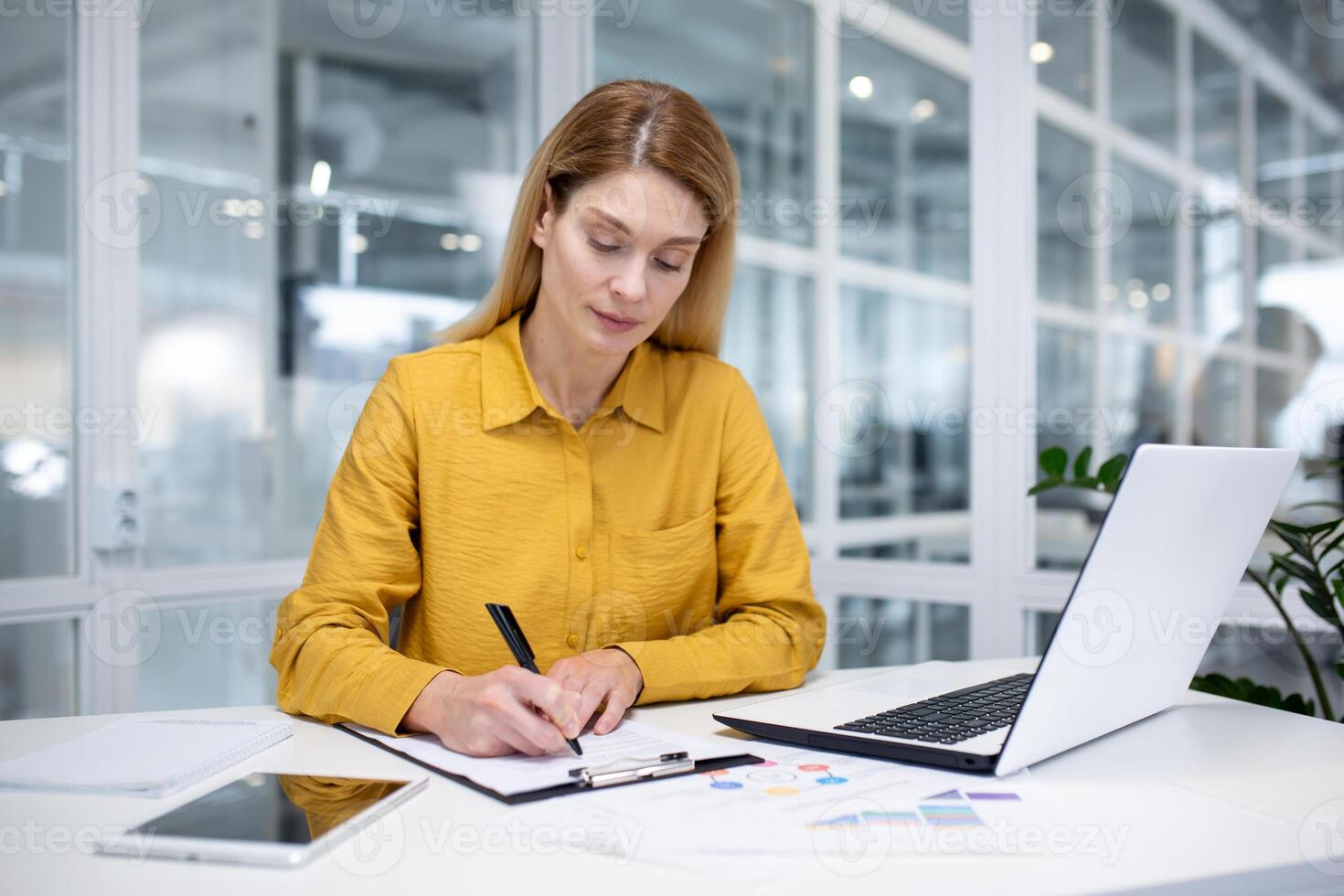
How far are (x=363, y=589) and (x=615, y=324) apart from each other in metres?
0.48

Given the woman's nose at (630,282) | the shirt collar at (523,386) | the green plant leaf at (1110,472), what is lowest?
the green plant leaf at (1110,472)

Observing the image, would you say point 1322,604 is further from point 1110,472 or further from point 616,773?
point 616,773

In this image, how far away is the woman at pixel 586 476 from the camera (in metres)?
1.36

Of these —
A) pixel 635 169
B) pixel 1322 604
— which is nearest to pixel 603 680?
pixel 635 169

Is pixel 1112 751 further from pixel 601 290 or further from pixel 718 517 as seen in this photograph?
pixel 601 290

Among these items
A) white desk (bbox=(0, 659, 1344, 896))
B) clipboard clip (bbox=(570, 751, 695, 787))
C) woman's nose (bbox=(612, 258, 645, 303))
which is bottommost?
white desk (bbox=(0, 659, 1344, 896))

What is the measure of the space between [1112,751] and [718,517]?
0.69 meters

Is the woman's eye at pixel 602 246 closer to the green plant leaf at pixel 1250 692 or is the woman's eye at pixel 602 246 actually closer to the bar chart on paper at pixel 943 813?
the bar chart on paper at pixel 943 813

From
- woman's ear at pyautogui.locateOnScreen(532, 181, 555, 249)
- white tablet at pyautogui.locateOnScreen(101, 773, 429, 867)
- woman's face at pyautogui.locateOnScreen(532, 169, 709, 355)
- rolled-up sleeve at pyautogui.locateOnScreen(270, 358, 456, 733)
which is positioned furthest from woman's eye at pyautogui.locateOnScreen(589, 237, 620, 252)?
white tablet at pyautogui.locateOnScreen(101, 773, 429, 867)

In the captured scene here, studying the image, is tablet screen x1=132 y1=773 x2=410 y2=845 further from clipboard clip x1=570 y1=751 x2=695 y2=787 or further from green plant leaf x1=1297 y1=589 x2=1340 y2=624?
green plant leaf x1=1297 y1=589 x2=1340 y2=624

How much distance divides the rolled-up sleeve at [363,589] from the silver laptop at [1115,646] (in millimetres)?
377

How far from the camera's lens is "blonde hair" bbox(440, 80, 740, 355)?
1444 mm

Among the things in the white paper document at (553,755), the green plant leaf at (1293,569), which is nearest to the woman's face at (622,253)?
the white paper document at (553,755)

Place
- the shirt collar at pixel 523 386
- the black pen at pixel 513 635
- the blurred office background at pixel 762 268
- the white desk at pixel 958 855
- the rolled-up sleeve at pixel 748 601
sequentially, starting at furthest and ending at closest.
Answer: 1. the blurred office background at pixel 762 268
2. the shirt collar at pixel 523 386
3. the rolled-up sleeve at pixel 748 601
4. the black pen at pixel 513 635
5. the white desk at pixel 958 855
